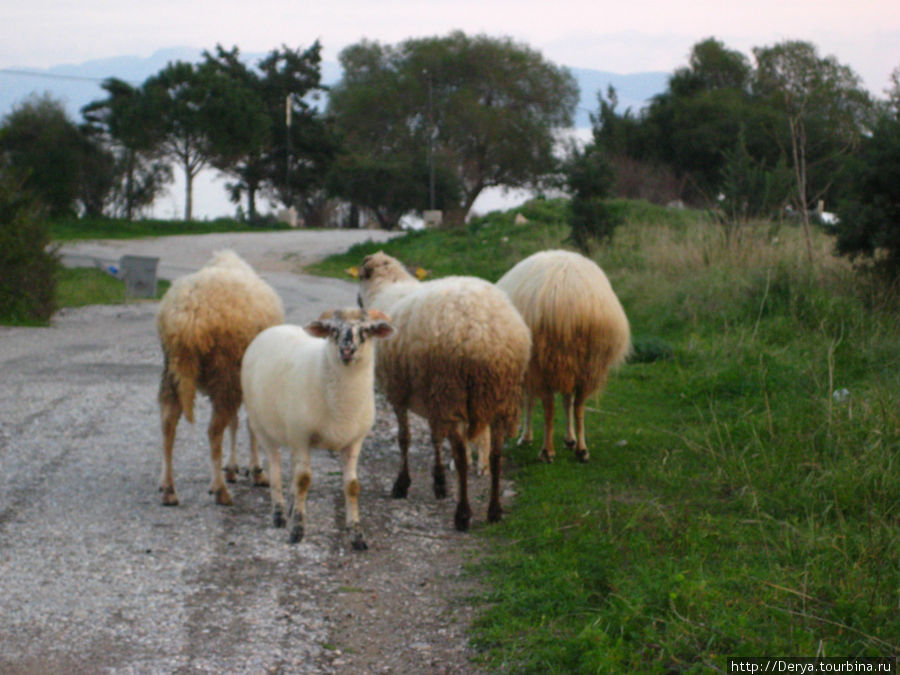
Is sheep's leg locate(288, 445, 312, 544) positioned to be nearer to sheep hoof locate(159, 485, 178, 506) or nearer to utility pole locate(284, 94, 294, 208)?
sheep hoof locate(159, 485, 178, 506)

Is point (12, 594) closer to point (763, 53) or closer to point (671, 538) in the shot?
point (671, 538)

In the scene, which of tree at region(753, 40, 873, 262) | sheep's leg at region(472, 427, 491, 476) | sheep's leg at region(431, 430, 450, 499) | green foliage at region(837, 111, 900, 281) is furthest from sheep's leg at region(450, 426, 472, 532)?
tree at region(753, 40, 873, 262)

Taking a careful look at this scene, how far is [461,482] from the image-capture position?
21.7 ft

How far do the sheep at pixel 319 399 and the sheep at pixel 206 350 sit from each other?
562 mm

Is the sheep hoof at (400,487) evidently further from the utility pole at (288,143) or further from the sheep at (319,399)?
the utility pole at (288,143)

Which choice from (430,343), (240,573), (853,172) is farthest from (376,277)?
(853,172)

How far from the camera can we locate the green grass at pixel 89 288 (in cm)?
2043

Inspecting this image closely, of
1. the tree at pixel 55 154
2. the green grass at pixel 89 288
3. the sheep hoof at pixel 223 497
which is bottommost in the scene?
the sheep hoof at pixel 223 497

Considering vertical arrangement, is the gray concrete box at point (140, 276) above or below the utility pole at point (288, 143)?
below

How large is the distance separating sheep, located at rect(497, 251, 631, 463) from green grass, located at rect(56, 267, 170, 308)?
12.8 meters

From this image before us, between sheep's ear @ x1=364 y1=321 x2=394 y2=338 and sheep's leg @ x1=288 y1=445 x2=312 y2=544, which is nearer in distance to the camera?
sheep's ear @ x1=364 y1=321 x2=394 y2=338

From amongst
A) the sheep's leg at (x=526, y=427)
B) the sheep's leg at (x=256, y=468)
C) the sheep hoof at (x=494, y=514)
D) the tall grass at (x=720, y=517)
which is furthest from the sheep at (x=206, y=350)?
the sheep's leg at (x=526, y=427)

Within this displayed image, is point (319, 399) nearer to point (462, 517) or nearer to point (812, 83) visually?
point (462, 517)

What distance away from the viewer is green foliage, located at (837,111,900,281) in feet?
39.1
